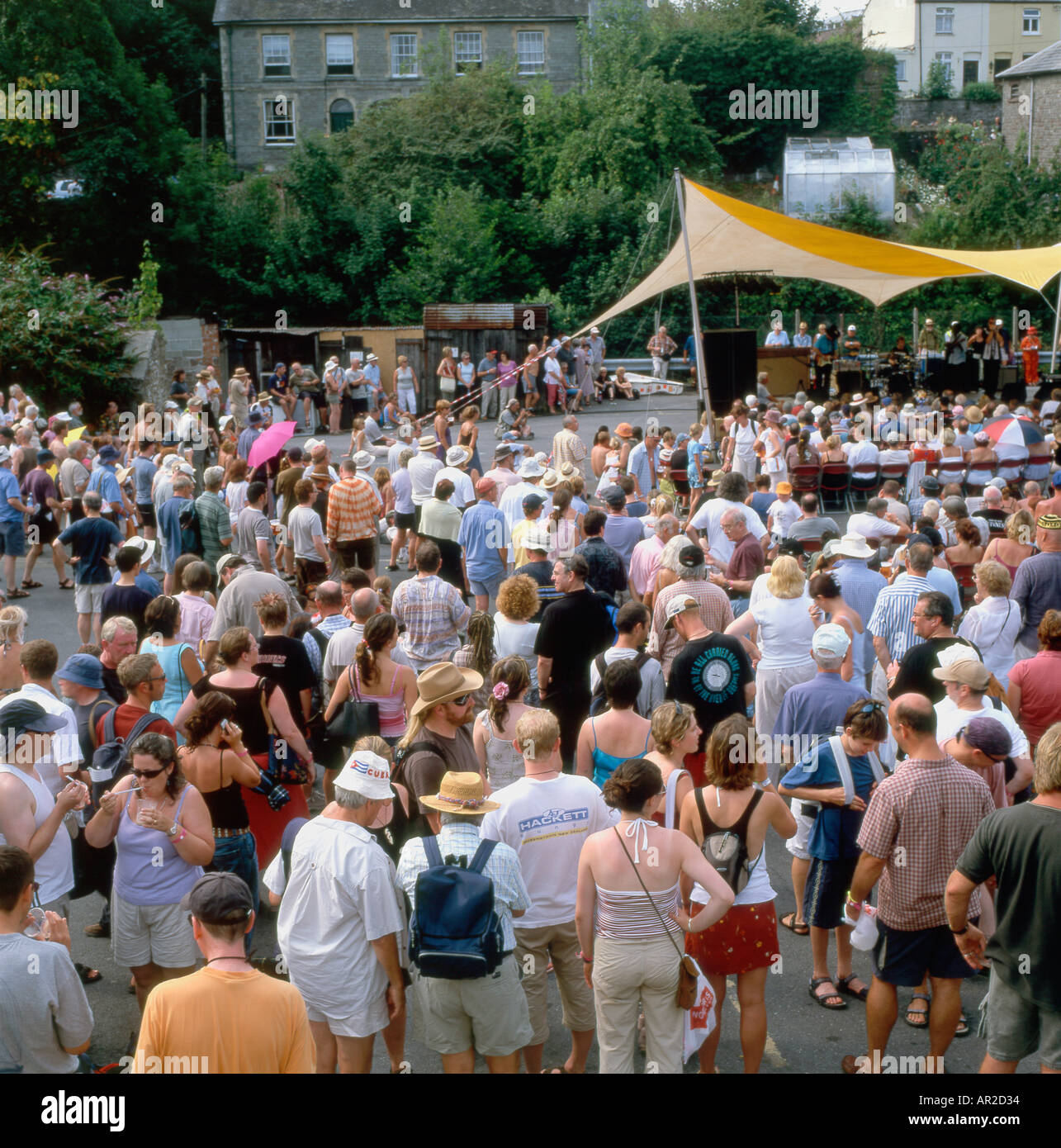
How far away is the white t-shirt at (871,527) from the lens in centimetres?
850

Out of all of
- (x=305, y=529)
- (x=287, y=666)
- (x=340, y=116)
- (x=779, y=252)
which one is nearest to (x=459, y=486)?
(x=305, y=529)

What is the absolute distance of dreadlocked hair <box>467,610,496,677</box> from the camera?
6.23 m

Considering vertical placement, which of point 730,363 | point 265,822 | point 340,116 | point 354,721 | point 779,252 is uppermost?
point 340,116

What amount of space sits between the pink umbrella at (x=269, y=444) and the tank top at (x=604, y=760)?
20.3 feet

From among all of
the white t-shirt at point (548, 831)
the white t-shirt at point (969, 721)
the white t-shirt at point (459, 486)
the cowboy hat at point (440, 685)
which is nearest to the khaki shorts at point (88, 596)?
the white t-shirt at point (459, 486)

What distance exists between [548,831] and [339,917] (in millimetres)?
835

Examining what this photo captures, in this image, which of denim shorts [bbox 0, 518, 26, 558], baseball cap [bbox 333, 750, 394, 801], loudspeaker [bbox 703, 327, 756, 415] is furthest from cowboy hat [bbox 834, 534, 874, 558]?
loudspeaker [bbox 703, 327, 756, 415]

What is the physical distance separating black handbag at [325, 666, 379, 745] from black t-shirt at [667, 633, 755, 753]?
1.48 meters

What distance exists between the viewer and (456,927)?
384 cm

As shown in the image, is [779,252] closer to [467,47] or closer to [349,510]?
[349,510]

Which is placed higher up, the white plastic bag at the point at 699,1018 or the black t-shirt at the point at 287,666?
the black t-shirt at the point at 287,666

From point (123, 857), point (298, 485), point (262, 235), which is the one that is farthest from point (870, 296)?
point (262, 235)

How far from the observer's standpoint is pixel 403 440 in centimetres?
1398

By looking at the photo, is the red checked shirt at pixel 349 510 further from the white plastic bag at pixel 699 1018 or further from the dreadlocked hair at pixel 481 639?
the white plastic bag at pixel 699 1018
